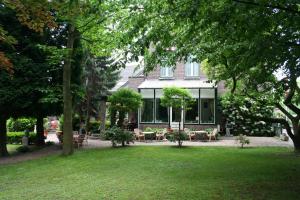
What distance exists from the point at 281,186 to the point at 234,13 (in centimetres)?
494

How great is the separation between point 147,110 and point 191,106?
3.77 meters

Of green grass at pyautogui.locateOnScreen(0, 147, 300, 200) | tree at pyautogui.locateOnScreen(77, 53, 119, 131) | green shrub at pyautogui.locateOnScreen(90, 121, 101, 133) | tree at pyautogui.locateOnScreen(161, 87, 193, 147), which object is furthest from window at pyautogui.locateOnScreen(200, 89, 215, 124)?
green grass at pyautogui.locateOnScreen(0, 147, 300, 200)

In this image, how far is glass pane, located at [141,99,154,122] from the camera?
31.7 meters

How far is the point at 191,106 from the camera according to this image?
30.5 meters

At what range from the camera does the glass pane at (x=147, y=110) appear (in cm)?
3166

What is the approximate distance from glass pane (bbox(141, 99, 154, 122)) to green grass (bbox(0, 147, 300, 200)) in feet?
42.9

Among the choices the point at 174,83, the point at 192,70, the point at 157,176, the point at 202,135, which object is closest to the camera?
the point at 157,176

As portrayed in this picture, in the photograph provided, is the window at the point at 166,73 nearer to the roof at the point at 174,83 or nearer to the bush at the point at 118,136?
the roof at the point at 174,83

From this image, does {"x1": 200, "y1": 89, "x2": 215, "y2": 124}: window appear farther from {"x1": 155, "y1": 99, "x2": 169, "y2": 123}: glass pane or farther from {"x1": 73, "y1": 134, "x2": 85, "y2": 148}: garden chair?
{"x1": 73, "y1": 134, "x2": 85, "y2": 148}: garden chair

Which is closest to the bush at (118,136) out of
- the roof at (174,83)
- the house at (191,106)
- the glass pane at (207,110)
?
the house at (191,106)

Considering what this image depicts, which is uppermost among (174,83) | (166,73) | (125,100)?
(166,73)

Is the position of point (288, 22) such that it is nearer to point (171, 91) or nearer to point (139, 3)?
point (139, 3)

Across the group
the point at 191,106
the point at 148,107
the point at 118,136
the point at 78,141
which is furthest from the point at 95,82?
the point at 118,136

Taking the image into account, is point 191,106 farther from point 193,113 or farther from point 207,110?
point 207,110
